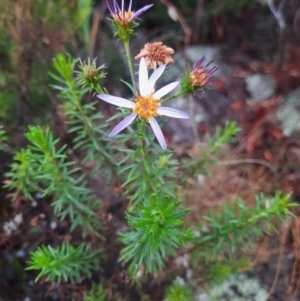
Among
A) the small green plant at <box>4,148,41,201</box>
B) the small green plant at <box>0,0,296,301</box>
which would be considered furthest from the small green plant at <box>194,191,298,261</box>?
the small green plant at <box>4,148,41,201</box>

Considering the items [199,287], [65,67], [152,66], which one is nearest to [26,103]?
[65,67]

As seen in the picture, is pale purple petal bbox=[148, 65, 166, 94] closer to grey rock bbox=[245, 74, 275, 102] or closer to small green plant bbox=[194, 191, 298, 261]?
small green plant bbox=[194, 191, 298, 261]

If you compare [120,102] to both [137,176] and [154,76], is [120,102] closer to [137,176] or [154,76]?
[154,76]

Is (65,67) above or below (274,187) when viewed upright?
above

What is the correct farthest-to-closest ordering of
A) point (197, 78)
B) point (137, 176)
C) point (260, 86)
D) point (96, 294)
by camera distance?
point (260, 86) < point (96, 294) < point (137, 176) < point (197, 78)

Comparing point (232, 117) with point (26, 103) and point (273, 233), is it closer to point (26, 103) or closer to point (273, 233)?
point (273, 233)

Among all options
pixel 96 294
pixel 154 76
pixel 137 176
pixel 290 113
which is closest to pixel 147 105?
pixel 154 76
